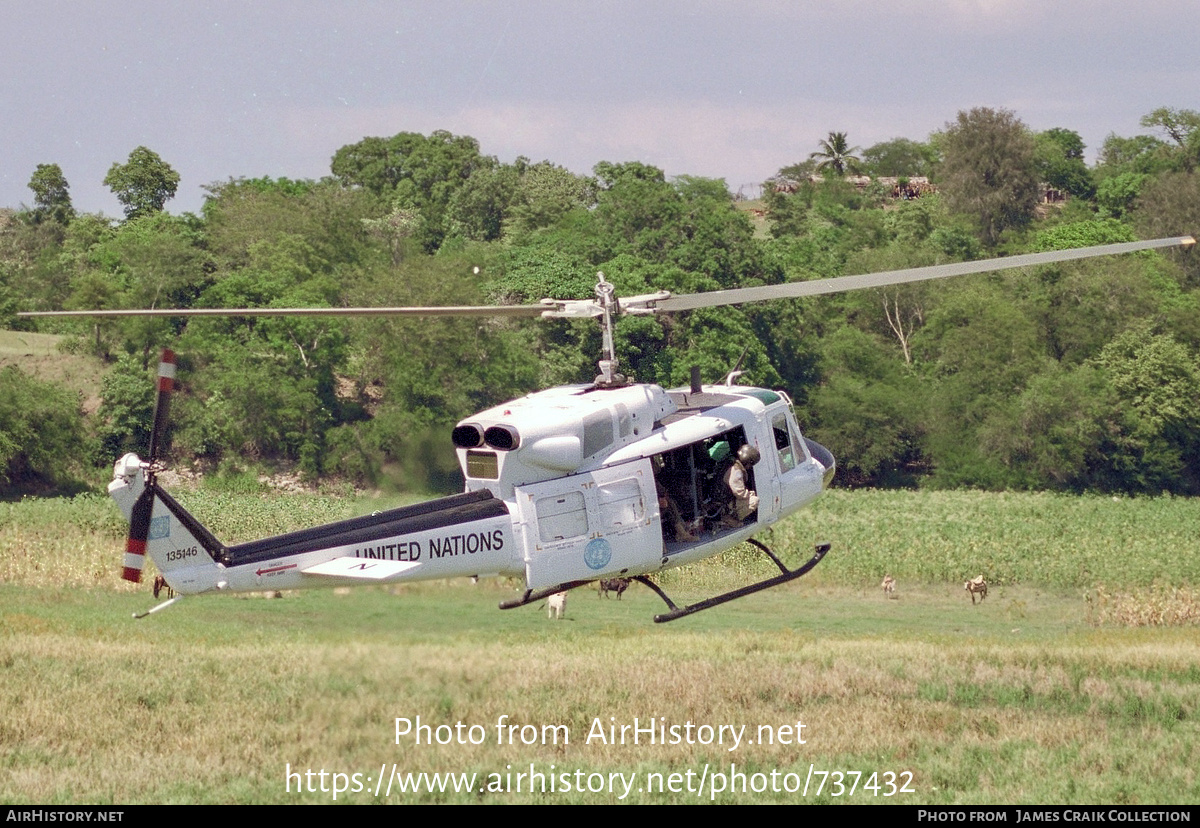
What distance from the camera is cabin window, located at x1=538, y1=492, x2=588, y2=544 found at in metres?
14.6

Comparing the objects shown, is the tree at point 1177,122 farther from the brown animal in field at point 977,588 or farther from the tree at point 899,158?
the brown animal in field at point 977,588

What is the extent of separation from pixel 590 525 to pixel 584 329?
119 feet

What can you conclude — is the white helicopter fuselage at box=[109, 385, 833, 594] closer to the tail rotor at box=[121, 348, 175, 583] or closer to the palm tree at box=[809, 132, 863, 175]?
the tail rotor at box=[121, 348, 175, 583]

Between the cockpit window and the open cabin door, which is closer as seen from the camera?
the open cabin door

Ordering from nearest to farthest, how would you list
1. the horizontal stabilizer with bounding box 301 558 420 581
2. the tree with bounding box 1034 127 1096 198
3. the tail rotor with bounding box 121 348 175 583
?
the horizontal stabilizer with bounding box 301 558 420 581, the tail rotor with bounding box 121 348 175 583, the tree with bounding box 1034 127 1096 198

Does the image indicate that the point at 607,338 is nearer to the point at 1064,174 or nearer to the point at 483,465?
the point at 483,465

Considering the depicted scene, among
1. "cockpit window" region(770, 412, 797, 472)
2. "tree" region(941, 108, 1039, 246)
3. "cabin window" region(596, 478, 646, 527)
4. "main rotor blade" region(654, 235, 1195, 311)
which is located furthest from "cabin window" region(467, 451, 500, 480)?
"tree" region(941, 108, 1039, 246)

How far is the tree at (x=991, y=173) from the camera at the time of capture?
8831 cm

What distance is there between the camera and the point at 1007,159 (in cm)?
8956

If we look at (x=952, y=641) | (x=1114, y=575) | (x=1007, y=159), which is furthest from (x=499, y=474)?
(x=1007, y=159)

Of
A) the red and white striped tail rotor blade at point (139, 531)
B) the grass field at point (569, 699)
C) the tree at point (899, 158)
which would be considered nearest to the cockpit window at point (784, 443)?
the grass field at point (569, 699)

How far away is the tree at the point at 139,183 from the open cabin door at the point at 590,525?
211ft

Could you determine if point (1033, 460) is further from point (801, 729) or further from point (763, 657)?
point (801, 729)

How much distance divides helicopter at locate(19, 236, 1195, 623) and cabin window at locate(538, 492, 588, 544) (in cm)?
1
